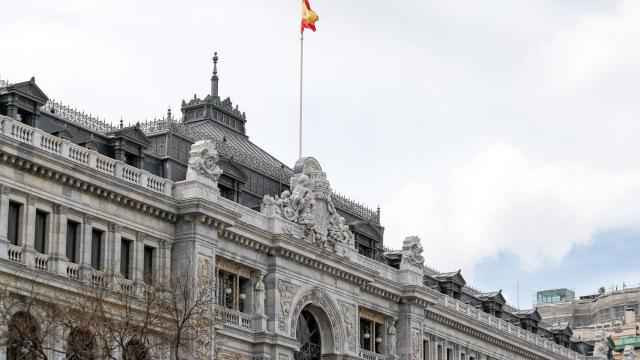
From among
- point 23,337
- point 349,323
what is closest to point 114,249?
point 23,337

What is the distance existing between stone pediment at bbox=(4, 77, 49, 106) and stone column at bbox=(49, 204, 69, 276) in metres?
5.23

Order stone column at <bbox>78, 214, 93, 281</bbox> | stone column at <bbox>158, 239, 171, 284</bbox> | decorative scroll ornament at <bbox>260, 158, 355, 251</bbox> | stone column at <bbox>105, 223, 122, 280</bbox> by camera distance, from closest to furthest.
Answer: stone column at <bbox>78, 214, 93, 281</bbox> < stone column at <bbox>105, 223, 122, 280</bbox> < stone column at <bbox>158, 239, 171, 284</bbox> < decorative scroll ornament at <bbox>260, 158, 355, 251</bbox>

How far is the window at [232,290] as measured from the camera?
76.9 m

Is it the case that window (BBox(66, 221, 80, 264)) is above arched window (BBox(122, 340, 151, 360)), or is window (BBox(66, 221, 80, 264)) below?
above

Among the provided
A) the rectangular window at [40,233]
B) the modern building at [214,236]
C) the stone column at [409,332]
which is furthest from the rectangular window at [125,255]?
the stone column at [409,332]

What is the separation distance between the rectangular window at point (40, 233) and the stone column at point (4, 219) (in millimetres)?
2215

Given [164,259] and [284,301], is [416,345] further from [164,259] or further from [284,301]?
[164,259]

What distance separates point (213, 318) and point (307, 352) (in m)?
17.5

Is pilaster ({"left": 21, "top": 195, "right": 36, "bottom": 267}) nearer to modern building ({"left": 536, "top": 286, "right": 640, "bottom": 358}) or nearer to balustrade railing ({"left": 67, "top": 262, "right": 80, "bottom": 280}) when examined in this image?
balustrade railing ({"left": 67, "top": 262, "right": 80, "bottom": 280})

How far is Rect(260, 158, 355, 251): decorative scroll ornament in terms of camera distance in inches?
3219

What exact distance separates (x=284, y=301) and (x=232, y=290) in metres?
3.82

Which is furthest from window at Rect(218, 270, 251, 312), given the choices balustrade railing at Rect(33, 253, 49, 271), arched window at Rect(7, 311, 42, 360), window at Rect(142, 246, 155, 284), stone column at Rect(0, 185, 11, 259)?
stone column at Rect(0, 185, 11, 259)

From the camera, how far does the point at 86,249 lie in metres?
67.8

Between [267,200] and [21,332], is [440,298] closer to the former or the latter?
[267,200]
